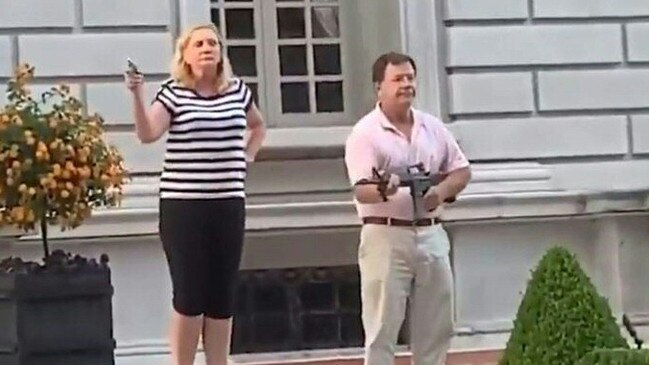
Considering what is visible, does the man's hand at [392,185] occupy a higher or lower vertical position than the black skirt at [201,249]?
higher

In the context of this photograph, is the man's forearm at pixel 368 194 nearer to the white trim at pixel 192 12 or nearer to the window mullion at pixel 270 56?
the white trim at pixel 192 12

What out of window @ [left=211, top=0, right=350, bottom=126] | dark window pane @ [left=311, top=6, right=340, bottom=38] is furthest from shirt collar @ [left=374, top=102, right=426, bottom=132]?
dark window pane @ [left=311, top=6, right=340, bottom=38]

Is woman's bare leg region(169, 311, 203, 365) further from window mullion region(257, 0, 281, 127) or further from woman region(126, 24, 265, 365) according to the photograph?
window mullion region(257, 0, 281, 127)

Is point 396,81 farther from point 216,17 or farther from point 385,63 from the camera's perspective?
point 216,17

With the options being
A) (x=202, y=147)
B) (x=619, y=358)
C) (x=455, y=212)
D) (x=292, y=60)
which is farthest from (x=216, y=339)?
(x=292, y=60)

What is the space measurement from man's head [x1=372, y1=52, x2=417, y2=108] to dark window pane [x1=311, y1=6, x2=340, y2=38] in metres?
4.60

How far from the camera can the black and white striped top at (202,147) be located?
775 cm

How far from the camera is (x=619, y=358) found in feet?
18.2

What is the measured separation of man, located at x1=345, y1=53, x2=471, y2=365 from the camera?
7.70 meters

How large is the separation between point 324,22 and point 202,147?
15.9 feet

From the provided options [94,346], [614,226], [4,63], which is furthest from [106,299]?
[614,226]

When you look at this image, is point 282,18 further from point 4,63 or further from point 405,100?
point 405,100

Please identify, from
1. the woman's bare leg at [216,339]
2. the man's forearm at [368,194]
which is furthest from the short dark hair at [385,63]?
the woman's bare leg at [216,339]

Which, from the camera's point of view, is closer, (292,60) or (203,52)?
(203,52)
